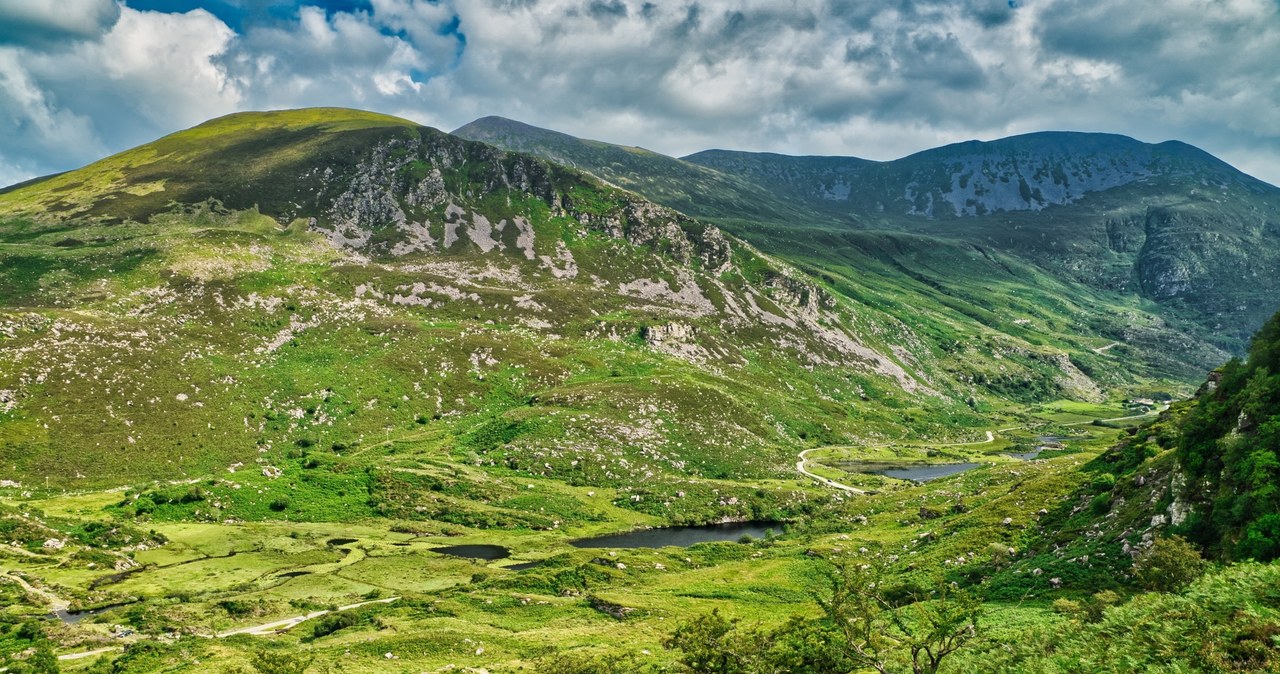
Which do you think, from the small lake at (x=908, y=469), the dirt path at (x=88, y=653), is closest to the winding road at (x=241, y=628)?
the dirt path at (x=88, y=653)

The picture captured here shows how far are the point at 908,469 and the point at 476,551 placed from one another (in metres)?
110

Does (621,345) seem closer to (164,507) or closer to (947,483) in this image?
(947,483)

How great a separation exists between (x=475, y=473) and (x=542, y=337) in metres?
75.4

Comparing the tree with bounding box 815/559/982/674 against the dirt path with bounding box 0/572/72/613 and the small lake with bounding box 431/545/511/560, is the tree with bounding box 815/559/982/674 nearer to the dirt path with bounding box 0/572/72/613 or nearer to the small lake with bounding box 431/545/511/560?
the small lake with bounding box 431/545/511/560

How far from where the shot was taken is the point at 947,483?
110 meters

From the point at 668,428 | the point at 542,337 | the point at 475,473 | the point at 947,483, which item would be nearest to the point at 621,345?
the point at 542,337

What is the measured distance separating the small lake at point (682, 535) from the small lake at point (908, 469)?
154 feet

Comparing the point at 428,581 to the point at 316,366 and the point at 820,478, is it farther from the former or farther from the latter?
the point at 820,478

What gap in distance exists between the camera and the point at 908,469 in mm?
146250

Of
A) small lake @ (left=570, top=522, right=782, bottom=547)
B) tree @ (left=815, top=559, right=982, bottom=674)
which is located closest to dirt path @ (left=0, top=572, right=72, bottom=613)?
small lake @ (left=570, top=522, right=782, bottom=547)

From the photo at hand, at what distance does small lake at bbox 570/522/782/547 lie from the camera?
8975 centimetres

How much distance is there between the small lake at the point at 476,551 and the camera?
78625 mm

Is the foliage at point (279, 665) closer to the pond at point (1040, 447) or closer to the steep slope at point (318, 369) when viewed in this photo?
the steep slope at point (318, 369)

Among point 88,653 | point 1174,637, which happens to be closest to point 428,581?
point 88,653
